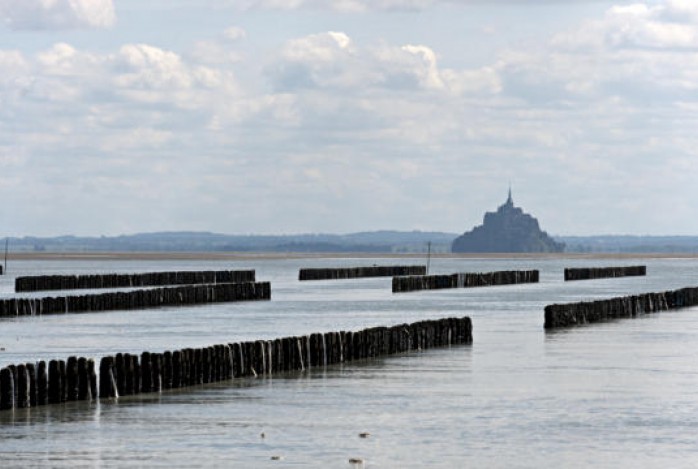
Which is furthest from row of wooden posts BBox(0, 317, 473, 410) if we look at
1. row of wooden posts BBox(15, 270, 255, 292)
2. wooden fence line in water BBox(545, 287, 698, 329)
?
row of wooden posts BBox(15, 270, 255, 292)

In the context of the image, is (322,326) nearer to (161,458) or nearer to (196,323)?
(196,323)

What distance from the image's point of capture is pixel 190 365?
137 feet

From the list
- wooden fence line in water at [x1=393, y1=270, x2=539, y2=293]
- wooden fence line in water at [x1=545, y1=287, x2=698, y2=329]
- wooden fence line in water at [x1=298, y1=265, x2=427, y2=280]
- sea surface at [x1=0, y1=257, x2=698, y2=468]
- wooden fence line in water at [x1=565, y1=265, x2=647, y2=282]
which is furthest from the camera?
wooden fence line in water at [x1=298, y1=265, x2=427, y2=280]

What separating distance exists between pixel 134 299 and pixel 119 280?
3728 centimetres

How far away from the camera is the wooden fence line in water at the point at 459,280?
11895 centimetres

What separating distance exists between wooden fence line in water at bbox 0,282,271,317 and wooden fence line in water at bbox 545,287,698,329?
26.9 m

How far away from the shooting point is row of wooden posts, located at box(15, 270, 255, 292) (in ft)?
389

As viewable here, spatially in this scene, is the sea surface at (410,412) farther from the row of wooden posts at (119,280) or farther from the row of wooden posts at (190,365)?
the row of wooden posts at (119,280)

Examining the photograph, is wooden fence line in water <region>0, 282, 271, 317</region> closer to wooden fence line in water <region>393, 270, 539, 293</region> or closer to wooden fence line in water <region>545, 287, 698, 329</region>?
wooden fence line in water <region>393, 270, 539, 293</region>

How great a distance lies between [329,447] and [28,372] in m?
8.61

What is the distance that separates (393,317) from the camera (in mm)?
79562

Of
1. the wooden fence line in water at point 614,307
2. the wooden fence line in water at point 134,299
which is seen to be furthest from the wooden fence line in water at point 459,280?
the wooden fence line in water at point 614,307

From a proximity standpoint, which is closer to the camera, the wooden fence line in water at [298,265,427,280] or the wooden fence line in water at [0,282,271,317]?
the wooden fence line in water at [0,282,271,317]

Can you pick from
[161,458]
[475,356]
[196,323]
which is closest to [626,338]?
[475,356]
